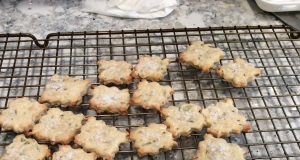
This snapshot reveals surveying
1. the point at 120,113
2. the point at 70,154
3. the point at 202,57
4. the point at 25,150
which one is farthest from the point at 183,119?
the point at 25,150

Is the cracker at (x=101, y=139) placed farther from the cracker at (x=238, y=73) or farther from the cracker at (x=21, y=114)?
the cracker at (x=238, y=73)

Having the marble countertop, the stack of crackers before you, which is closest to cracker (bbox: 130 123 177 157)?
the stack of crackers

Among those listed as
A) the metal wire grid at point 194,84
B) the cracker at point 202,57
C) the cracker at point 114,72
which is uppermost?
the cracker at point 202,57

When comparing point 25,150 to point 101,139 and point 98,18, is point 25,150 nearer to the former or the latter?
point 101,139

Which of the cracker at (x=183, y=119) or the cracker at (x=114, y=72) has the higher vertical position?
the cracker at (x=114, y=72)

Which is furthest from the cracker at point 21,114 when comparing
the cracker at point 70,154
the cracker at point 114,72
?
the cracker at point 114,72

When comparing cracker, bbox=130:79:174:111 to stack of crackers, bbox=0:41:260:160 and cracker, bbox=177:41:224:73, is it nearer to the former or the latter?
stack of crackers, bbox=0:41:260:160

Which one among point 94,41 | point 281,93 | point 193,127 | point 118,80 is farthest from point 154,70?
point 281,93
